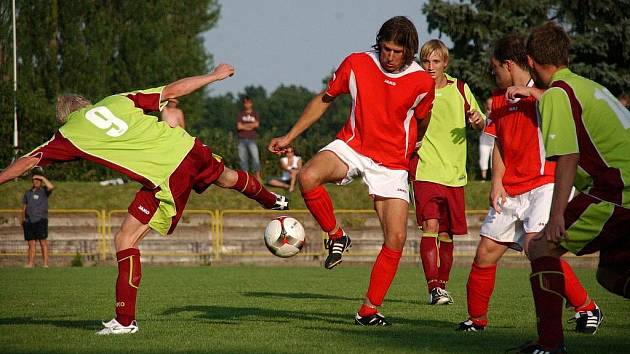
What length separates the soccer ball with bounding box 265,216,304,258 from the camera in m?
9.00

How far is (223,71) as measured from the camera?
28.0 ft

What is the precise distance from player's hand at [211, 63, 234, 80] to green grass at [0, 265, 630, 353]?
2.04 meters

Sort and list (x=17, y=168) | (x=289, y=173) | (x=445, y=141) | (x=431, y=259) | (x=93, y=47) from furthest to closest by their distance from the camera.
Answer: (x=93, y=47)
(x=289, y=173)
(x=445, y=141)
(x=431, y=259)
(x=17, y=168)

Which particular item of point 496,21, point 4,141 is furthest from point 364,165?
point 496,21

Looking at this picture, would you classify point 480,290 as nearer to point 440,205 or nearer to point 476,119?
point 476,119

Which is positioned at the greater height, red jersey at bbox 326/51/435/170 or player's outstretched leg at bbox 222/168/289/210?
red jersey at bbox 326/51/435/170

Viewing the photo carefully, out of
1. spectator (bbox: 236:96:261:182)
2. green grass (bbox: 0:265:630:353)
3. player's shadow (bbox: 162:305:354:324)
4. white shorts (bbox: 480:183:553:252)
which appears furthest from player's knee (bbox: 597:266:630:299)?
spectator (bbox: 236:96:261:182)

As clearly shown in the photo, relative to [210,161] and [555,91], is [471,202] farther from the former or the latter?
[555,91]

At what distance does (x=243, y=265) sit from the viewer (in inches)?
971

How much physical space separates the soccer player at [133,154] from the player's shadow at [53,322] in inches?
25.6

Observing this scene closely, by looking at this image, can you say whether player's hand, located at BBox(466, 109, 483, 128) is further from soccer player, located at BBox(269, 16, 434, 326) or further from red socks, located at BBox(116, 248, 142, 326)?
red socks, located at BBox(116, 248, 142, 326)

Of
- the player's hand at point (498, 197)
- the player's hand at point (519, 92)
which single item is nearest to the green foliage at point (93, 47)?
the player's hand at point (498, 197)

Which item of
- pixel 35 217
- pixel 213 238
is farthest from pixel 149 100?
pixel 213 238

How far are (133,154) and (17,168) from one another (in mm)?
894
